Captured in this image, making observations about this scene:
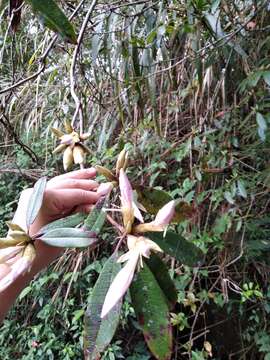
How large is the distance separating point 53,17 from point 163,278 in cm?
33

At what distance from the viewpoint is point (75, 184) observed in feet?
1.37

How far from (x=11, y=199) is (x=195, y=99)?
1145mm

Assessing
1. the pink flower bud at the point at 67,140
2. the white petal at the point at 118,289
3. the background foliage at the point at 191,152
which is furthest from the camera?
the background foliage at the point at 191,152

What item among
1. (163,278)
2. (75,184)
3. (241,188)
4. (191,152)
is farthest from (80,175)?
(191,152)

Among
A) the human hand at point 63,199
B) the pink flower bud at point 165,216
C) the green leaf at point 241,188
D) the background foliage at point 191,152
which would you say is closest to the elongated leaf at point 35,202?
the human hand at point 63,199

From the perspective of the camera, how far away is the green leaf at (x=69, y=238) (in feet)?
1.20

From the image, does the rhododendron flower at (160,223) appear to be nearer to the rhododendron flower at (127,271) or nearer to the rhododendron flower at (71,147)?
the rhododendron flower at (127,271)

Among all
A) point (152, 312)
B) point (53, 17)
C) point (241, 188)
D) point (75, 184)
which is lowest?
point (241, 188)

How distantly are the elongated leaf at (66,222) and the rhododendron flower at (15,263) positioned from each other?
0.05 meters

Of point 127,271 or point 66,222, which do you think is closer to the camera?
point 127,271

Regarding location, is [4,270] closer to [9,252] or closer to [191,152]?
[9,252]

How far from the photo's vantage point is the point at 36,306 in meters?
1.78

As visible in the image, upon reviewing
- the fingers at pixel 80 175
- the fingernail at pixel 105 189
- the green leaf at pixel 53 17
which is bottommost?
the fingernail at pixel 105 189

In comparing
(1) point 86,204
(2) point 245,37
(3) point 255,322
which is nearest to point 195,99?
(2) point 245,37
